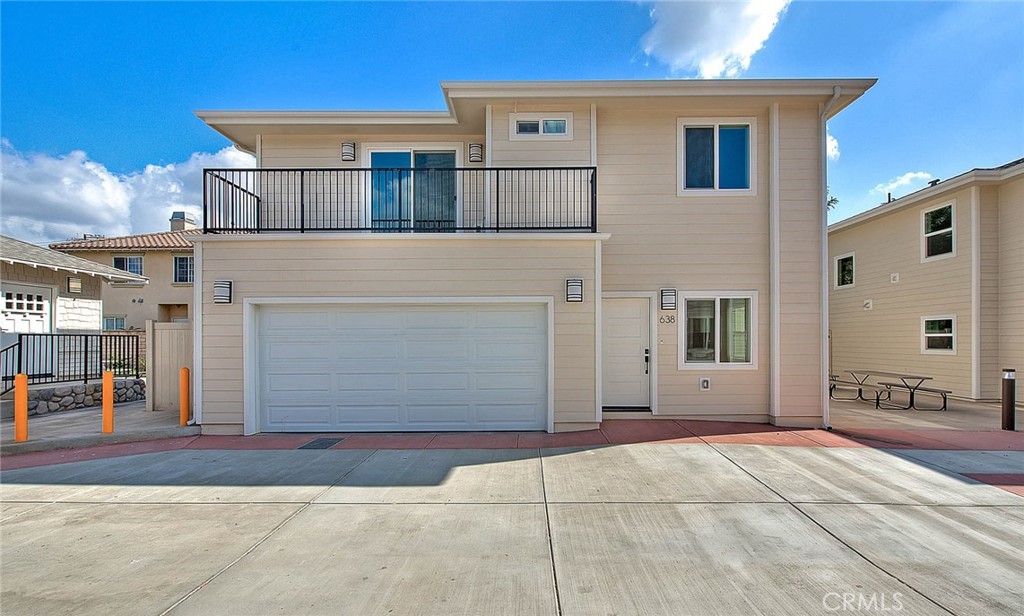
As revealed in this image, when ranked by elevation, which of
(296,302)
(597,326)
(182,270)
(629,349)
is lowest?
(629,349)

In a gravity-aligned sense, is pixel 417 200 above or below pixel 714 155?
below

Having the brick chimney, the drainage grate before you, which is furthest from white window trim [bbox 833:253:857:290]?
the brick chimney

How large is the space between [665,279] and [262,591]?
7.28 meters

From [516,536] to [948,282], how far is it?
12924 millimetres

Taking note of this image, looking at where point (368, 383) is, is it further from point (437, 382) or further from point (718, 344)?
point (718, 344)

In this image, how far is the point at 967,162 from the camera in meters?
13.4

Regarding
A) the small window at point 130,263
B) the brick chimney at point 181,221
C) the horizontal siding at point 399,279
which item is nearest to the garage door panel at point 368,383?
the horizontal siding at point 399,279

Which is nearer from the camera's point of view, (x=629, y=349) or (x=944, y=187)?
(x=629, y=349)

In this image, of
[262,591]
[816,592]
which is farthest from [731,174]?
[262,591]

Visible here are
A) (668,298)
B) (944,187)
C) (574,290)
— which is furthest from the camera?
(944,187)

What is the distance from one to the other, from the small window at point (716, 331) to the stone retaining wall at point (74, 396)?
1194 cm

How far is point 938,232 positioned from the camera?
11.6 m

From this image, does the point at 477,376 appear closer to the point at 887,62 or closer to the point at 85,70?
the point at 887,62

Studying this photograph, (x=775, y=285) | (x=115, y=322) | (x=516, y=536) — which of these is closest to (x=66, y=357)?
(x=516, y=536)
